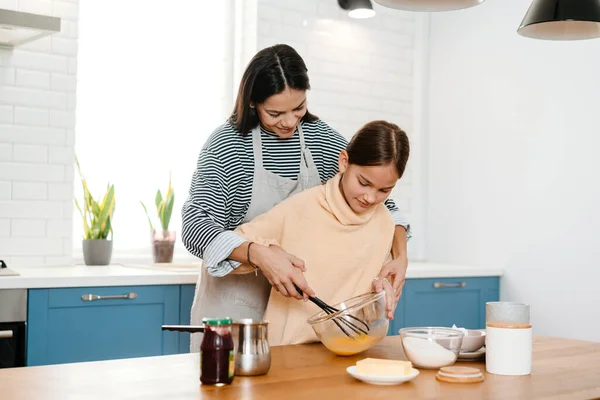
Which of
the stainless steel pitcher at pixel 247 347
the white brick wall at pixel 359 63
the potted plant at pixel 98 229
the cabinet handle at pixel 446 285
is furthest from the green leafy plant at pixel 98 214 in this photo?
the stainless steel pitcher at pixel 247 347

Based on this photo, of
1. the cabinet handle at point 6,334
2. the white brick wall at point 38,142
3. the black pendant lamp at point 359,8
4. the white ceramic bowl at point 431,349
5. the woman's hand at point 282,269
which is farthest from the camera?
the black pendant lamp at point 359,8

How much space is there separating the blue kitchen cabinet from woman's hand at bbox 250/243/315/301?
2077 mm

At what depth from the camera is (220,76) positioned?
4.80 meters

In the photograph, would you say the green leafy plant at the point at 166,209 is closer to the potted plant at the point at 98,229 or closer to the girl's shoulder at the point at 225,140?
the potted plant at the point at 98,229

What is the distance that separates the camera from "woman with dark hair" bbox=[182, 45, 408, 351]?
2.57 metres

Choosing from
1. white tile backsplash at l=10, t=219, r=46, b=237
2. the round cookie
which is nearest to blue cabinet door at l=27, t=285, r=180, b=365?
white tile backsplash at l=10, t=219, r=46, b=237

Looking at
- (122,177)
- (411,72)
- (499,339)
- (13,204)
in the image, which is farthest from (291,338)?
(411,72)

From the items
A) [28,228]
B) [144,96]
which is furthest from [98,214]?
[144,96]

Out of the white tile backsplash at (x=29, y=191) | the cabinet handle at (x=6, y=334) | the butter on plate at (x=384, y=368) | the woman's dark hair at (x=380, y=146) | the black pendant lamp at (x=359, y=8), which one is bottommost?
the cabinet handle at (x=6, y=334)

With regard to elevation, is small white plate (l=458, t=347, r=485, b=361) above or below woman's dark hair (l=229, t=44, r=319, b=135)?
below

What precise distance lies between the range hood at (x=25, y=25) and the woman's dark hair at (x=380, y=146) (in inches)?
67.2

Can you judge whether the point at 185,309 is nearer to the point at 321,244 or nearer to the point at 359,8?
the point at 321,244

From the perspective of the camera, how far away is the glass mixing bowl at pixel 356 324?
2.06 meters

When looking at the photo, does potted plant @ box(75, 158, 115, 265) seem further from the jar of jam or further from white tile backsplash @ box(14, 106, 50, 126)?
the jar of jam
